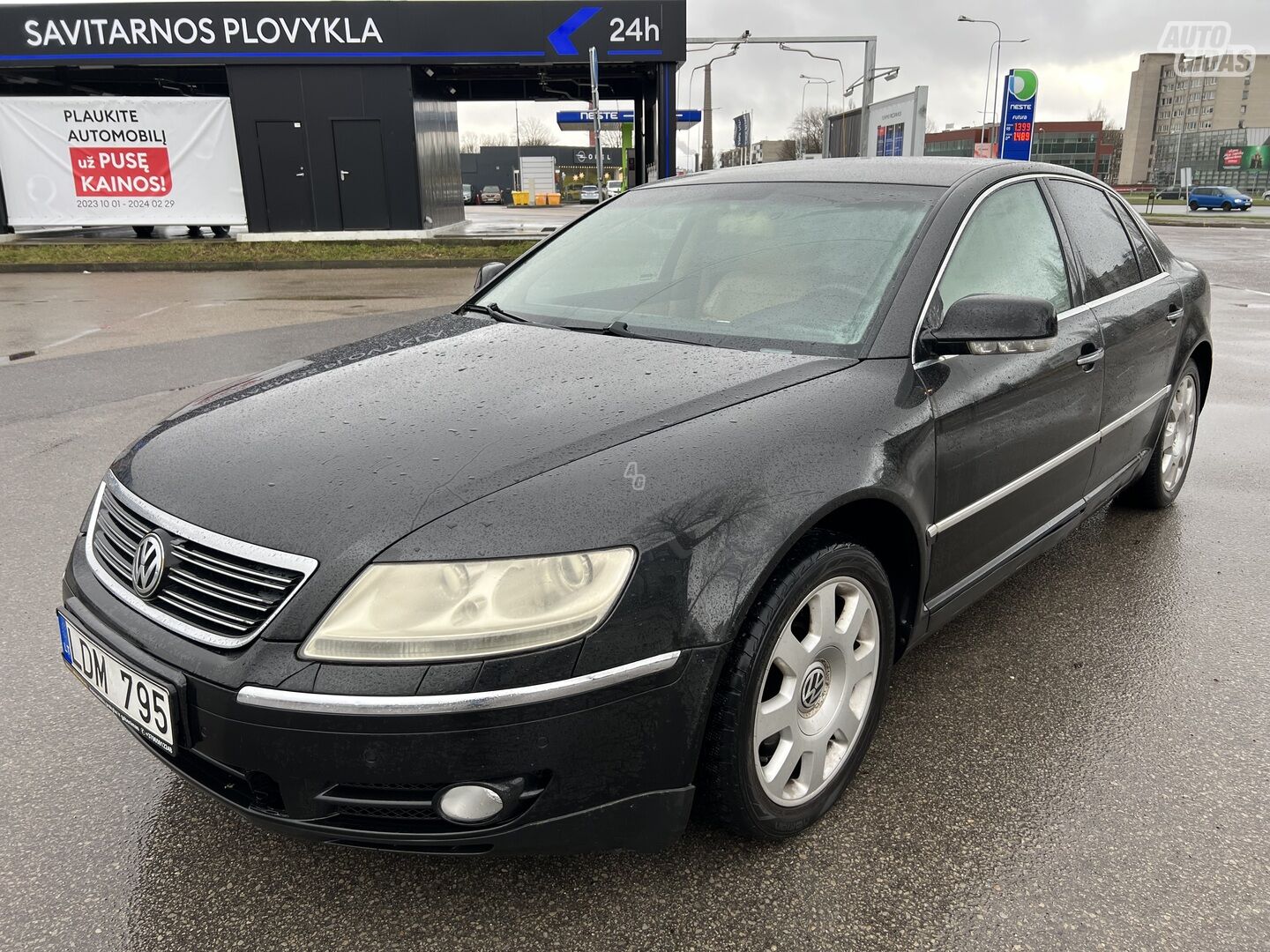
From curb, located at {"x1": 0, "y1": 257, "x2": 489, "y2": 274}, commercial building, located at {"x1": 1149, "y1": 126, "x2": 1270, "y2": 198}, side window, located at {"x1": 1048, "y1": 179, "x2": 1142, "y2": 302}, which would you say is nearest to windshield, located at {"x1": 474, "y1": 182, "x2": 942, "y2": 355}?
side window, located at {"x1": 1048, "y1": 179, "x2": 1142, "y2": 302}

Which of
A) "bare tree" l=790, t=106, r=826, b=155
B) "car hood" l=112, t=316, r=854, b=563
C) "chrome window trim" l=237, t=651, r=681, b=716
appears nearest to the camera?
"chrome window trim" l=237, t=651, r=681, b=716

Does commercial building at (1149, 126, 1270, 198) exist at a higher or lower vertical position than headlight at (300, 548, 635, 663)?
higher

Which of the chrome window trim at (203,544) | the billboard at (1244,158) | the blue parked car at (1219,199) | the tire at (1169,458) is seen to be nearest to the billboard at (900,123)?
the tire at (1169,458)

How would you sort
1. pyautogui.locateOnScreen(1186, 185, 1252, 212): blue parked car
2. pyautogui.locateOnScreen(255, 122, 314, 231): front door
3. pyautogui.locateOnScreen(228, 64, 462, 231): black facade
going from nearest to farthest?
pyautogui.locateOnScreen(228, 64, 462, 231): black facade → pyautogui.locateOnScreen(255, 122, 314, 231): front door → pyautogui.locateOnScreen(1186, 185, 1252, 212): blue parked car

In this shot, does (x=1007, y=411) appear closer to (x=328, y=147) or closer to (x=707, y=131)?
(x=328, y=147)

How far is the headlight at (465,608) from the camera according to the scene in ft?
5.38

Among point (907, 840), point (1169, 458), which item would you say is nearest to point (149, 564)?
point (907, 840)

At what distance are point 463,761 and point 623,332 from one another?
1.43 meters

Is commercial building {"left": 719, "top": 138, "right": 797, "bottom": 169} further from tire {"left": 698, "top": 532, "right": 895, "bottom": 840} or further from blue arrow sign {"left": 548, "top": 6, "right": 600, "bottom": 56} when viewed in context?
tire {"left": 698, "top": 532, "right": 895, "bottom": 840}

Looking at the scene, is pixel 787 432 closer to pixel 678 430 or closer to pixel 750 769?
pixel 678 430

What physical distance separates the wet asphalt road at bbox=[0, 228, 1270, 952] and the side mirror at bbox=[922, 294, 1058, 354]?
1.09 meters

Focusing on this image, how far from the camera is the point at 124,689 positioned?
1.90 metres

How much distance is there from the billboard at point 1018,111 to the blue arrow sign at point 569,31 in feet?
36.5

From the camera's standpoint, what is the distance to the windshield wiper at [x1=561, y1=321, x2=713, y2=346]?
2.58m
